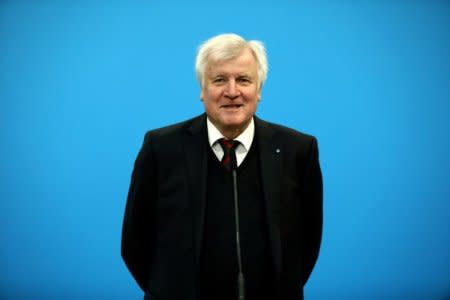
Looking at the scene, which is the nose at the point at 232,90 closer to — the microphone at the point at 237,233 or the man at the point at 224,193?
the man at the point at 224,193

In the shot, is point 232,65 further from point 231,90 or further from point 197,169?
point 197,169

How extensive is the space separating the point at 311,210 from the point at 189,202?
0.50m

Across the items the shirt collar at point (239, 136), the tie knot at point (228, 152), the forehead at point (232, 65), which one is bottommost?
the tie knot at point (228, 152)

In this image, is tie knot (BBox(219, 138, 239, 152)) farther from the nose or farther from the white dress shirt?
the nose

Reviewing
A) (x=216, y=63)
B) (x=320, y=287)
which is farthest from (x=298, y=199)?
(x=320, y=287)

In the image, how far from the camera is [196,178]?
153cm

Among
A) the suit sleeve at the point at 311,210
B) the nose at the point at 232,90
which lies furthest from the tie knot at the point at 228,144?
the suit sleeve at the point at 311,210

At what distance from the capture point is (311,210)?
1.76 meters

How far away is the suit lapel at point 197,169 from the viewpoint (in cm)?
149

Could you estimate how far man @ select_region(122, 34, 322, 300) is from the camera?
59.1 inches

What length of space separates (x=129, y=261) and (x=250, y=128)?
67 cm

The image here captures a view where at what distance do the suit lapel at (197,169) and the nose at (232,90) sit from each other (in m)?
0.19

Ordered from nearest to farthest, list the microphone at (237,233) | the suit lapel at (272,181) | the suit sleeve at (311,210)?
the microphone at (237,233) → the suit lapel at (272,181) → the suit sleeve at (311,210)

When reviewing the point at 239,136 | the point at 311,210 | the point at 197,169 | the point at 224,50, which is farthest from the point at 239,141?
the point at 311,210
